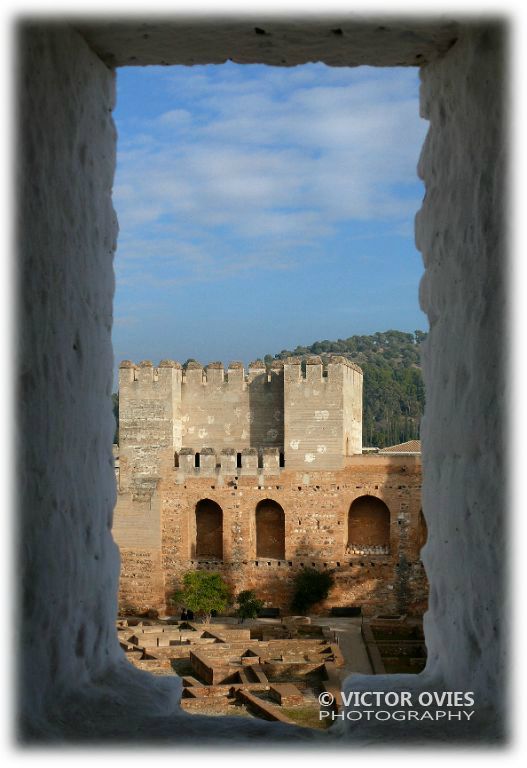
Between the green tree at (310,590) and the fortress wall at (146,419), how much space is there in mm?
4528

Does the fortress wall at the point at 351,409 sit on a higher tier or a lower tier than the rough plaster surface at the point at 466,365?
higher

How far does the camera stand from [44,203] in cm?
253

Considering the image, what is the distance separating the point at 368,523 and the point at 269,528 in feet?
8.11

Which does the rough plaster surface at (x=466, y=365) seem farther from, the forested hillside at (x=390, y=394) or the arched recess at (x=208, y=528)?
the forested hillside at (x=390, y=394)

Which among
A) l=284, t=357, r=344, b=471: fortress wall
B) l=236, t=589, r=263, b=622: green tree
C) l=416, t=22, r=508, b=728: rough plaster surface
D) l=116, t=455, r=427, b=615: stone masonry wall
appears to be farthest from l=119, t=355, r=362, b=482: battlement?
l=416, t=22, r=508, b=728: rough plaster surface

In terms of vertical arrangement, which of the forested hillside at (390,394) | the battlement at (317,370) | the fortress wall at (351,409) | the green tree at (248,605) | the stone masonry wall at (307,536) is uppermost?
the forested hillside at (390,394)

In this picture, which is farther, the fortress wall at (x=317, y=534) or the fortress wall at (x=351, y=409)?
the fortress wall at (x=351, y=409)

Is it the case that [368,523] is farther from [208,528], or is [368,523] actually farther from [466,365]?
[466,365]

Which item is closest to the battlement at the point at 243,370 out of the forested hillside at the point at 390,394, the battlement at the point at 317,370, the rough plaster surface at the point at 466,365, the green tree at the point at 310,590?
the battlement at the point at 317,370

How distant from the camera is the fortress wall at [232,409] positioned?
23469mm

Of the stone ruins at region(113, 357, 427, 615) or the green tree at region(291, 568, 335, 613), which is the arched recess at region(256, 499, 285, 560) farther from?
the green tree at region(291, 568, 335, 613)

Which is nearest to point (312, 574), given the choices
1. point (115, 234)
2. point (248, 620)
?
point (248, 620)

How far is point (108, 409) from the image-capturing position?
3094 mm

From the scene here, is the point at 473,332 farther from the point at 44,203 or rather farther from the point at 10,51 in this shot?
the point at 10,51
